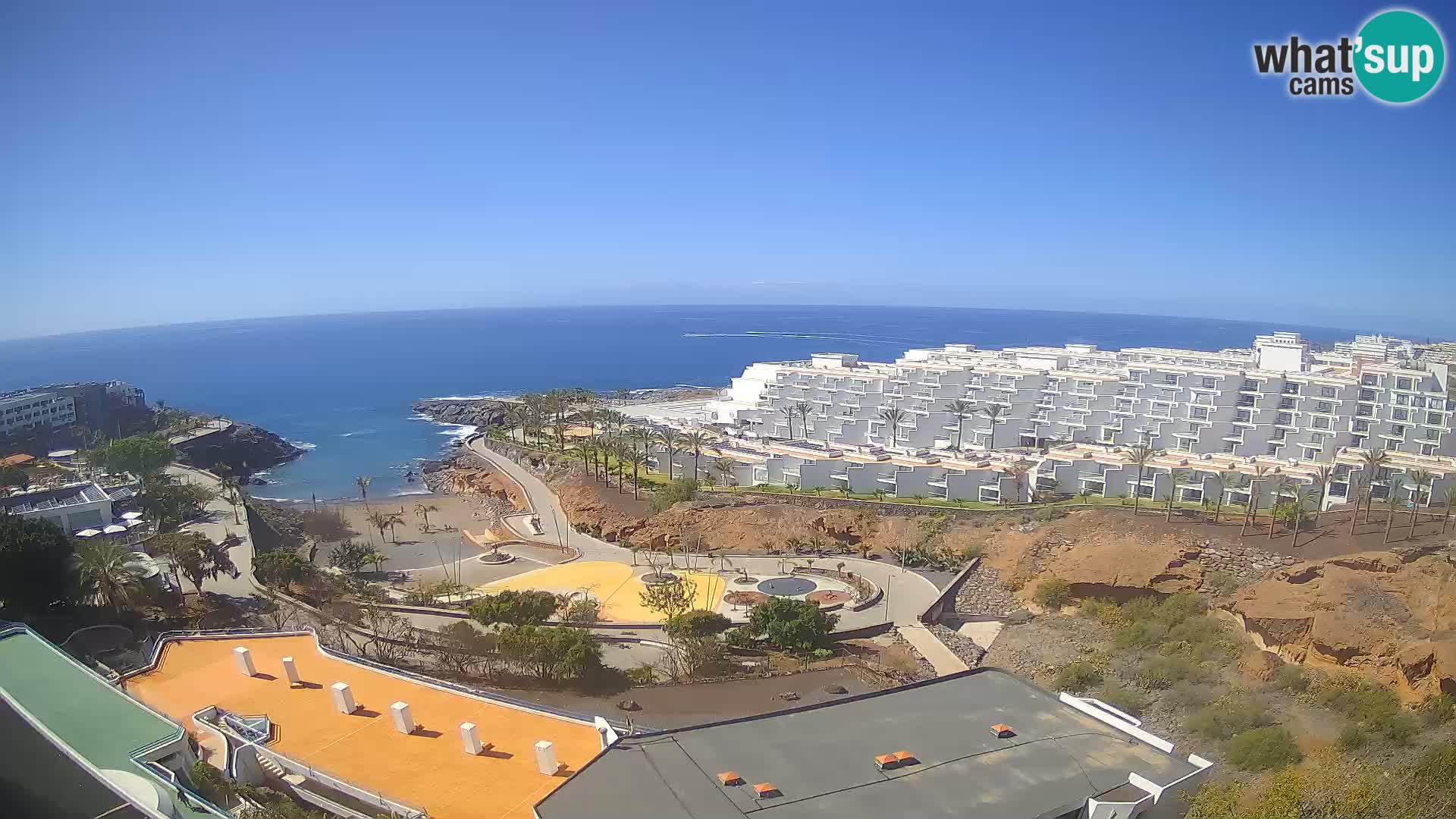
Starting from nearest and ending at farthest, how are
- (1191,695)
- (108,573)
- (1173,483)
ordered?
(1191,695) → (108,573) → (1173,483)

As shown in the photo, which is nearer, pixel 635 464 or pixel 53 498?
pixel 53 498

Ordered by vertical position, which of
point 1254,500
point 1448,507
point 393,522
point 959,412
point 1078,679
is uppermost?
point 959,412

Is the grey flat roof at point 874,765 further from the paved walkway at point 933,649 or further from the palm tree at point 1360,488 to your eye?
the palm tree at point 1360,488

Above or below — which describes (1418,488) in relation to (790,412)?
below

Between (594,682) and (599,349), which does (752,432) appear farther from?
(599,349)

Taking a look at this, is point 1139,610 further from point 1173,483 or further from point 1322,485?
point 1322,485

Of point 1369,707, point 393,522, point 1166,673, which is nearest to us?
point 1369,707

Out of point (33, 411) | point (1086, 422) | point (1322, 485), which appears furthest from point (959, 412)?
point (33, 411)
